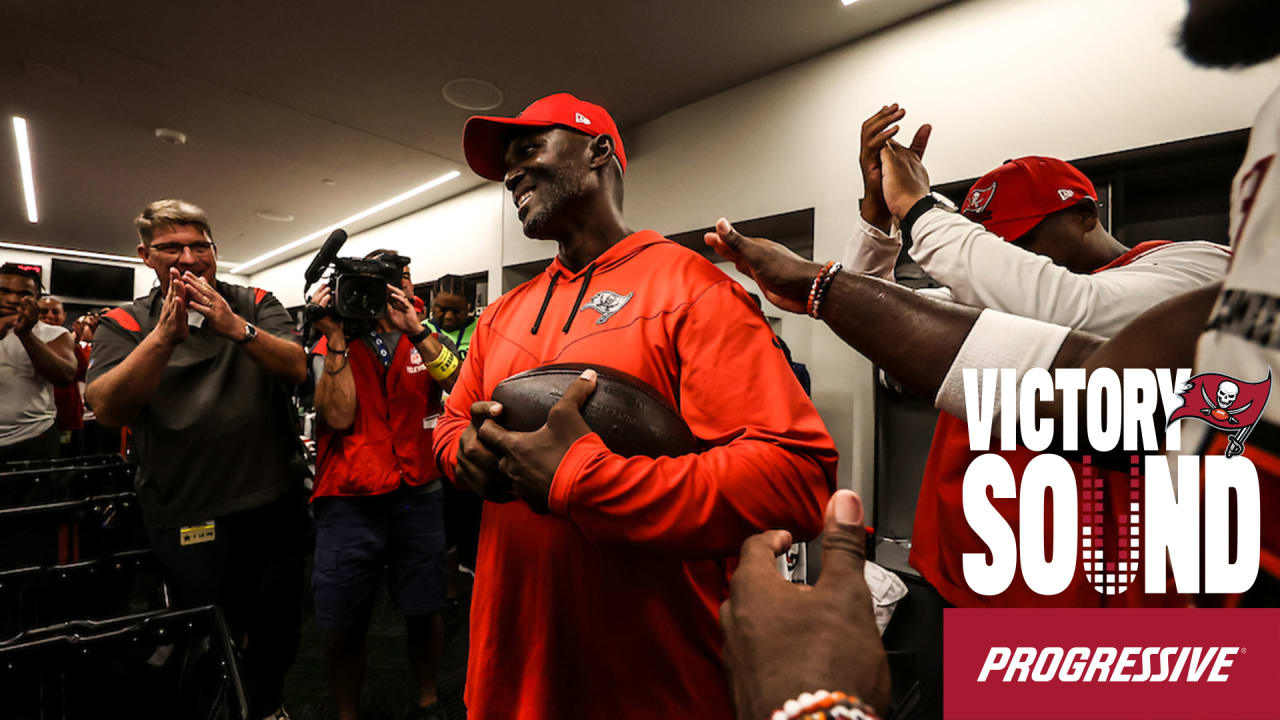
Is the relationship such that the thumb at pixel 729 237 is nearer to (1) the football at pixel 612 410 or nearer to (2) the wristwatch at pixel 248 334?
(1) the football at pixel 612 410

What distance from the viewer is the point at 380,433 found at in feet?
7.76

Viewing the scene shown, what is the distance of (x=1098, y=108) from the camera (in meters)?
2.36

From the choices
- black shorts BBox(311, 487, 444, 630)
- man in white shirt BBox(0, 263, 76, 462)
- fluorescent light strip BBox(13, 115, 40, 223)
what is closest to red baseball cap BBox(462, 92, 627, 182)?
black shorts BBox(311, 487, 444, 630)

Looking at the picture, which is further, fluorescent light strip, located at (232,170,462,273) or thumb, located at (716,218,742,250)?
fluorescent light strip, located at (232,170,462,273)

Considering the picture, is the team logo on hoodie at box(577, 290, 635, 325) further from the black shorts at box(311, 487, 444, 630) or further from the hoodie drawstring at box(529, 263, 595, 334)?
the black shorts at box(311, 487, 444, 630)

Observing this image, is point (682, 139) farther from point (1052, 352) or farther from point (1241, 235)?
point (1241, 235)

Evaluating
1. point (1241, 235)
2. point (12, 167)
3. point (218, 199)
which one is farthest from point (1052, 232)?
point (12, 167)

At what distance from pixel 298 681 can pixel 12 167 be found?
6.33m

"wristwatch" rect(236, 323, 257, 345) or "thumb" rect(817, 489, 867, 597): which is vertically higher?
"wristwatch" rect(236, 323, 257, 345)

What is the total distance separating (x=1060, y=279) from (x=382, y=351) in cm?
246

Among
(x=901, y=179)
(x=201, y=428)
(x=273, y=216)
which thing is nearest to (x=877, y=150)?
(x=901, y=179)

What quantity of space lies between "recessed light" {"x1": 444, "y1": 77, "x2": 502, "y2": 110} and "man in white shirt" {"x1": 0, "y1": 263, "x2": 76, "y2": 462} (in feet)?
9.74

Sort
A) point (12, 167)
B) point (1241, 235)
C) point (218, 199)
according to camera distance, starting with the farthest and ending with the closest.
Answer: point (218, 199)
point (12, 167)
point (1241, 235)

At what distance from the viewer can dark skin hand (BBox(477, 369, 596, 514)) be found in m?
0.84
